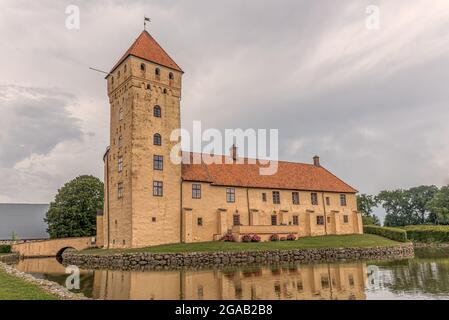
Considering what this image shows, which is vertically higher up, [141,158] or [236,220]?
[141,158]

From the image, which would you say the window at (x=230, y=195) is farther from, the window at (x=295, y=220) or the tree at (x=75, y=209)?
the tree at (x=75, y=209)

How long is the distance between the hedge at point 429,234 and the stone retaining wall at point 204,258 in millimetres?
23020

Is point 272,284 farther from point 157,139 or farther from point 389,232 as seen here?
point 389,232

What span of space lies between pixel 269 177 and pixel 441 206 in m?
48.6

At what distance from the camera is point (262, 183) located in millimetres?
42469

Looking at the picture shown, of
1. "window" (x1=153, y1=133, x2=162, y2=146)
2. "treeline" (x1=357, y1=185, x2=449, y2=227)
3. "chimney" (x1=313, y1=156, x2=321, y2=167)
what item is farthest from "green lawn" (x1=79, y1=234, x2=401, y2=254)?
"treeline" (x1=357, y1=185, x2=449, y2=227)

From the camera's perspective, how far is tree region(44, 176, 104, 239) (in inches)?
1884

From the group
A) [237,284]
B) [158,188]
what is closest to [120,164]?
[158,188]

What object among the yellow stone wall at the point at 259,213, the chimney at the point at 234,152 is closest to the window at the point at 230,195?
the yellow stone wall at the point at 259,213

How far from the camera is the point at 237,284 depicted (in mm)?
18109

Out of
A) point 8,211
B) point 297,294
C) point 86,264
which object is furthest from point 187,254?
point 8,211

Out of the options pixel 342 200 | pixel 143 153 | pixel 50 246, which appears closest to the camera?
pixel 143 153
